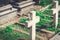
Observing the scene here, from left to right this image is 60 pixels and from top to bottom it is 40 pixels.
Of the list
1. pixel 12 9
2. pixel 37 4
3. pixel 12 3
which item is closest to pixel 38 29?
pixel 12 9

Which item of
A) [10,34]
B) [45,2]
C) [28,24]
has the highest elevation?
[45,2]

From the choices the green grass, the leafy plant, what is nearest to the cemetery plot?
the green grass

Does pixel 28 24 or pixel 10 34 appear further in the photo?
pixel 10 34

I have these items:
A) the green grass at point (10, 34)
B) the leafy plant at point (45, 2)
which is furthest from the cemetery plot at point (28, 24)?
the leafy plant at point (45, 2)

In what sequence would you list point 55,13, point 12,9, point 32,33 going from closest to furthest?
point 32,33, point 55,13, point 12,9

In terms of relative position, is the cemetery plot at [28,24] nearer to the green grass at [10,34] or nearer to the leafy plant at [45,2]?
the green grass at [10,34]

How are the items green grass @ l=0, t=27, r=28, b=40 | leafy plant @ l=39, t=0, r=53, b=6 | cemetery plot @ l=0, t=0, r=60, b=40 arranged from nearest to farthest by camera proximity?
cemetery plot @ l=0, t=0, r=60, b=40, green grass @ l=0, t=27, r=28, b=40, leafy plant @ l=39, t=0, r=53, b=6

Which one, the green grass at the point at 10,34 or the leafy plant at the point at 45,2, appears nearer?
the green grass at the point at 10,34

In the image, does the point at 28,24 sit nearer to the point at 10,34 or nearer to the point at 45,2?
the point at 10,34

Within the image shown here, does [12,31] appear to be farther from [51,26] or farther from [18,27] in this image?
[51,26]

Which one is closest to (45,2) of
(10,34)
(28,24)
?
(10,34)

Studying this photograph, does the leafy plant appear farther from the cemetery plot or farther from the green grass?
the green grass
